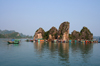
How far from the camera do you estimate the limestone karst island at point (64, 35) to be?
141 meters

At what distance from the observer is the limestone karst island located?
5566 inches

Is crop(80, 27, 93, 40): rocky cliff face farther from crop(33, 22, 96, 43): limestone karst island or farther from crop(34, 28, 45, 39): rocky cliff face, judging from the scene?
crop(34, 28, 45, 39): rocky cliff face

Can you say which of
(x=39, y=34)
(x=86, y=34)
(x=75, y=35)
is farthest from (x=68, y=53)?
(x=39, y=34)

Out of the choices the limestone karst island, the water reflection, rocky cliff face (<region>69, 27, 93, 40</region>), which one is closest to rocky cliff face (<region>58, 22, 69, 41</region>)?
the limestone karst island

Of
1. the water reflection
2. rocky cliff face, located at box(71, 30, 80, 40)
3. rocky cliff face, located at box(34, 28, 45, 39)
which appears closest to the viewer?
the water reflection

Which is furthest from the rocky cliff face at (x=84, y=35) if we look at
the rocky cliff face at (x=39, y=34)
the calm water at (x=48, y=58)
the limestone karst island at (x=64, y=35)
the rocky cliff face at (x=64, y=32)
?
the calm water at (x=48, y=58)

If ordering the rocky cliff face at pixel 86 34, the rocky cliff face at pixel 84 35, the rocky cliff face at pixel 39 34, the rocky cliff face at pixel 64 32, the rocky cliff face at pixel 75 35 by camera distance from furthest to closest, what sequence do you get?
the rocky cliff face at pixel 39 34
the rocky cliff face at pixel 75 35
the rocky cliff face at pixel 84 35
the rocky cliff face at pixel 86 34
the rocky cliff face at pixel 64 32

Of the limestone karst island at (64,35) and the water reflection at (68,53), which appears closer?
the water reflection at (68,53)

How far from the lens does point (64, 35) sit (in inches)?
5507

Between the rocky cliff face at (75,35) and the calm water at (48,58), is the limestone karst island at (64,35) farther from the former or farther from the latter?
the calm water at (48,58)

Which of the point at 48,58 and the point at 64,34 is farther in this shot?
the point at 64,34

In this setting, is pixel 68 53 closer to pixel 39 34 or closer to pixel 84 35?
pixel 84 35

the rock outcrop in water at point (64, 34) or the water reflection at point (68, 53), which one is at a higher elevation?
the rock outcrop in water at point (64, 34)

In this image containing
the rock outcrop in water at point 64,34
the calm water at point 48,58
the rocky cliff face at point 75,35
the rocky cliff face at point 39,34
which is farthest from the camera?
the rocky cliff face at point 39,34
